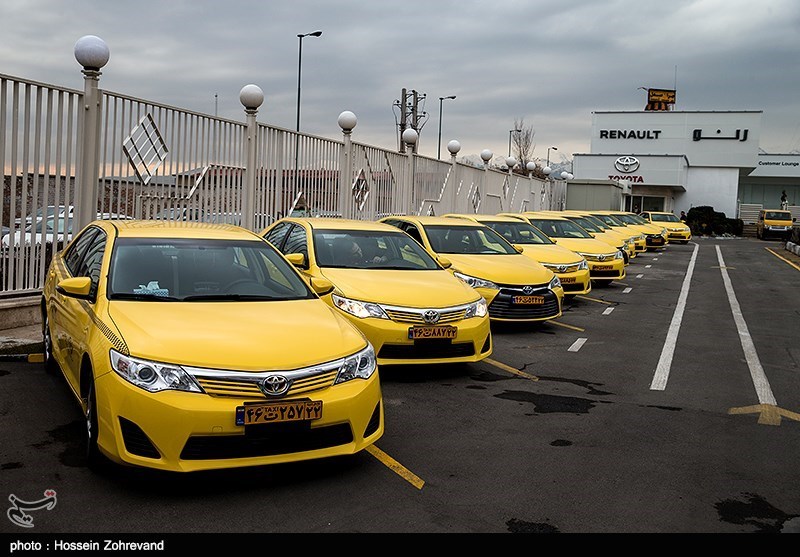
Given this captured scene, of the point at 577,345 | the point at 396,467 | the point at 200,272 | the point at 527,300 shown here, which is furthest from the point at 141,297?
the point at 527,300

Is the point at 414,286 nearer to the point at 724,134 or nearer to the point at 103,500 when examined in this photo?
the point at 103,500

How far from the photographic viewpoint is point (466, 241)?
38.1 feet

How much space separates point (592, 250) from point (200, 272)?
39.9 ft

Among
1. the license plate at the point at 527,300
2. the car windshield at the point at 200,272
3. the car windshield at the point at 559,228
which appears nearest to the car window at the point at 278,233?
the license plate at the point at 527,300

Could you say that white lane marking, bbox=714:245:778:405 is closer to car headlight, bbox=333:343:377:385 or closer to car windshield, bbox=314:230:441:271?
car windshield, bbox=314:230:441:271

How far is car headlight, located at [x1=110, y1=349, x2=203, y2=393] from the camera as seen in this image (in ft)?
13.2

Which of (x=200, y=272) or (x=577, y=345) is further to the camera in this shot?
(x=577, y=345)

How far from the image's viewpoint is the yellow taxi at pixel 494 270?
32.7 ft

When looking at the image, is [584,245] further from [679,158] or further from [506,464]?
[679,158]

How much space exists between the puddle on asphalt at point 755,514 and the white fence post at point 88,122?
7263 millimetres

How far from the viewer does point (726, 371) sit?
8.14 metres

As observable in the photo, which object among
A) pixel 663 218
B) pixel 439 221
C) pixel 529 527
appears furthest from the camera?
pixel 663 218

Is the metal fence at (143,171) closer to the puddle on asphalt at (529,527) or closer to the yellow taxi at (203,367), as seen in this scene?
the yellow taxi at (203,367)
